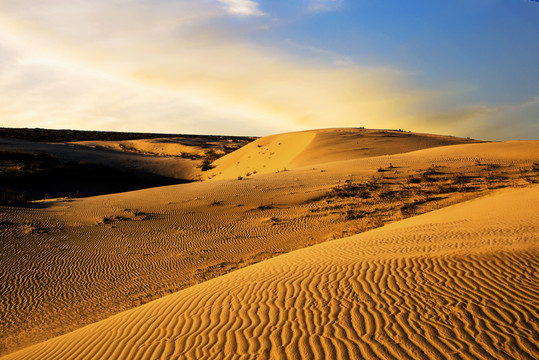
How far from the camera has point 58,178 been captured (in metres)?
28.0

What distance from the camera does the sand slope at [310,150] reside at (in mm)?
32500

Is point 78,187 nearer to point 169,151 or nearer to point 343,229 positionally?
point 343,229

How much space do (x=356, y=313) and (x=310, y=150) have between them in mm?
30375

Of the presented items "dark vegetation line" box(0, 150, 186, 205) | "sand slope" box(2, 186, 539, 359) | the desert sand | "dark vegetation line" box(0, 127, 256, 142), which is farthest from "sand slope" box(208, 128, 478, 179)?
"dark vegetation line" box(0, 127, 256, 142)

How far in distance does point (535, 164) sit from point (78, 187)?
1135 inches

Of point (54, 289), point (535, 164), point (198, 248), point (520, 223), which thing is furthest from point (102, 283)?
point (535, 164)

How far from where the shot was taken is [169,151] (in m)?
58.0

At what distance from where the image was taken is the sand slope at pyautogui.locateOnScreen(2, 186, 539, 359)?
3.91 meters

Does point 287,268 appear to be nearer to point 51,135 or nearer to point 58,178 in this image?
point 58,178

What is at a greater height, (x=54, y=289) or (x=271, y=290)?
(x=271, y=290)

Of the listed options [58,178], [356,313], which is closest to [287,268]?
[356,313]

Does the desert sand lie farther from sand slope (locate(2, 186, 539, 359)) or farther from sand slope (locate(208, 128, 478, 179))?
sand slope (locate(208, 128, 478, 179))

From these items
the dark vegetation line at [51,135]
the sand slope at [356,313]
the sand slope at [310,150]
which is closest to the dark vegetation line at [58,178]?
the sand slope at [310,150]

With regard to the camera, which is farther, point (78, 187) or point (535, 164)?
point (78, 187)
